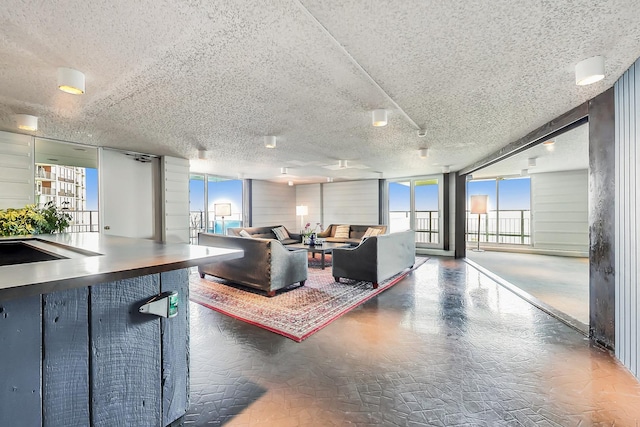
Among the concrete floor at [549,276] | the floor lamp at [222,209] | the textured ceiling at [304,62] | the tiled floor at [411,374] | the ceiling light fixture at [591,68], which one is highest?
the textured ceiling at [304,62]

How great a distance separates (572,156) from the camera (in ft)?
19.3

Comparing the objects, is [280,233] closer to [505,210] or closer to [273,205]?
[273,205]

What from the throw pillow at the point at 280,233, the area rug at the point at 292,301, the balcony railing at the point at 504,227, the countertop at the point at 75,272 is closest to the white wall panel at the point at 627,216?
the area rug at the point at 292,301

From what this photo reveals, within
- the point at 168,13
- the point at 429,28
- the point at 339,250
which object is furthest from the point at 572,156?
the point at 168,13

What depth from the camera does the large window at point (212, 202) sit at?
7.63 meters

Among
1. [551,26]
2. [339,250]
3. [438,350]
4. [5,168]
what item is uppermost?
[551,26]

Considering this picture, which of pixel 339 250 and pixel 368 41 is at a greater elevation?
pixel 368 41

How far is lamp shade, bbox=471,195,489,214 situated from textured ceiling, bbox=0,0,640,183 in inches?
206

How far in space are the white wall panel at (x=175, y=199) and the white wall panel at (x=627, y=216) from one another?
641 cm

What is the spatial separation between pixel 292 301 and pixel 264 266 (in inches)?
26.3

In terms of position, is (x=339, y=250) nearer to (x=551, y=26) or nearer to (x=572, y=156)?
(x=551, y=26)

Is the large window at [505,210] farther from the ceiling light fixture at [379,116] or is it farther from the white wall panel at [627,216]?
the ceiling light fixture at [379,116]

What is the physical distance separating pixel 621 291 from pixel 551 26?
218 cm

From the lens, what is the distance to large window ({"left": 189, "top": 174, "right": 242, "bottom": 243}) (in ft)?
25.0
